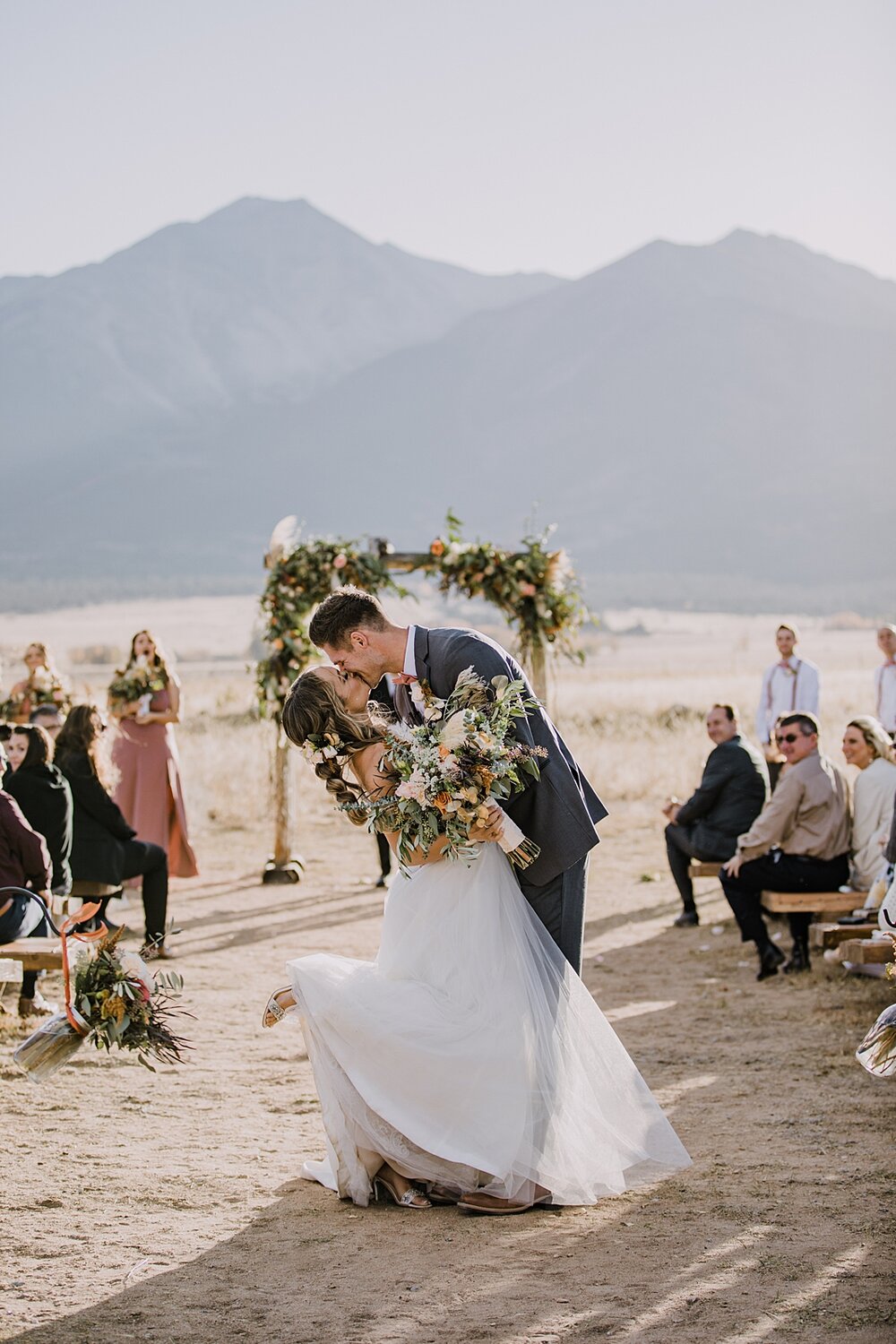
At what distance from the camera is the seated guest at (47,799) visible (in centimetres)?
769

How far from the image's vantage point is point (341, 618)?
4.71 m

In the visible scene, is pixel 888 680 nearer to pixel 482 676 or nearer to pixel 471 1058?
pixel 482 676

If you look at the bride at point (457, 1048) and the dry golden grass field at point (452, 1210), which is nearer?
the dry golden grass field at point (452, 1210)

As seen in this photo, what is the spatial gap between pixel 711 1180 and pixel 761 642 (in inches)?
3279

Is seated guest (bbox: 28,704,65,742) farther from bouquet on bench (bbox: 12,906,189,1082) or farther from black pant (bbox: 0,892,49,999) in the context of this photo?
bouquet on bench (bbox: 12,906,189,1082)

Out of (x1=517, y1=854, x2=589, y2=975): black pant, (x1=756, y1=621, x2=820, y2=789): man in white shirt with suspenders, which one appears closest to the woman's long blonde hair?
(x1=756, y1=621, x2=820, y2=789): man in white shirt with suspenders

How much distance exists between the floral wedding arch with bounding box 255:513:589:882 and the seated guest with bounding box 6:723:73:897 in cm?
452

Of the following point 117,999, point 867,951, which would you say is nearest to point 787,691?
point 867,951

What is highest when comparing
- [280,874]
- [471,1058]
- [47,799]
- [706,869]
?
[47,799]

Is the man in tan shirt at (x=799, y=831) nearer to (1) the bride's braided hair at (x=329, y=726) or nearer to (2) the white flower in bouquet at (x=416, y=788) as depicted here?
(1) the bride's braided hair at (x=329, y=726)

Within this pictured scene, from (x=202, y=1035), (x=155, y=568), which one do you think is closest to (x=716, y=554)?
(x=155, y=568)

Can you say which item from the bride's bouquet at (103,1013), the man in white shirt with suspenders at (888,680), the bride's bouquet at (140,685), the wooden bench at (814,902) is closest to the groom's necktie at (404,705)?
the bride's bouquet at (103,1013)

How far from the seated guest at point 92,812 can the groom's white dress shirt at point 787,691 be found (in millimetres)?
5511

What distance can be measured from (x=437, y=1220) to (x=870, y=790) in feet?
14.2
